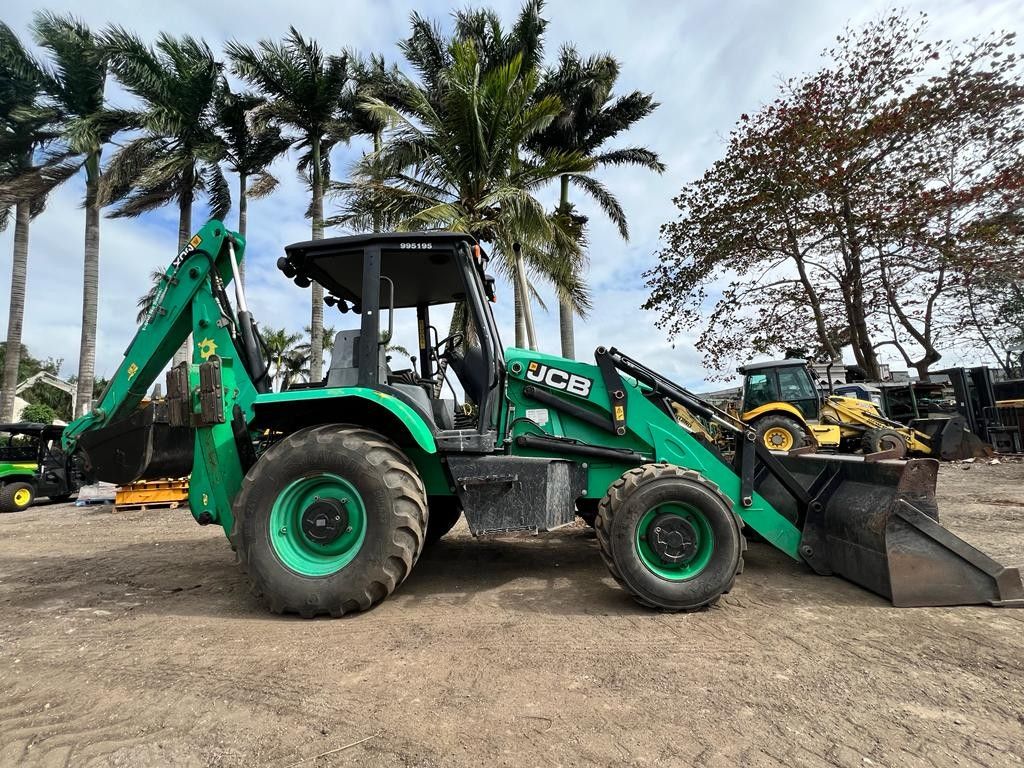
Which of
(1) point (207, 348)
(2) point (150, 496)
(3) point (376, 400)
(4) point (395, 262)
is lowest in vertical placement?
(2) point (150, 496)

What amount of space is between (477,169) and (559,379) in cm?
1042

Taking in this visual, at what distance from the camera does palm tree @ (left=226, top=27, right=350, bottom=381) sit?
53.4 feet

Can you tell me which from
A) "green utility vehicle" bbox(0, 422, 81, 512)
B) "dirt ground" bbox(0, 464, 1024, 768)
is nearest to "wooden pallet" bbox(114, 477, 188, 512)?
"green utility vehicle" bbox(0, 422, 81, 512)

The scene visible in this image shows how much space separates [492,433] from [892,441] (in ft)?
38.7

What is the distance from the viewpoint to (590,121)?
1959 cm

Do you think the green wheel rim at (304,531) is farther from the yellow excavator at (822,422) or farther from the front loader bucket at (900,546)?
the yellow excavator at (822,422)

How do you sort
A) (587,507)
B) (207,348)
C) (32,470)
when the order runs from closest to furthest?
(207,348) → (587,507) → (32,470)

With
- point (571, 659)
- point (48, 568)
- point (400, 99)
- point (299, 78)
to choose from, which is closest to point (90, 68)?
point (299, 78)

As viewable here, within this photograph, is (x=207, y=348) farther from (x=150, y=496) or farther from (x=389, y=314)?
(x=150, y=496)

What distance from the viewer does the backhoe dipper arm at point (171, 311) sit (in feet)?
14.8

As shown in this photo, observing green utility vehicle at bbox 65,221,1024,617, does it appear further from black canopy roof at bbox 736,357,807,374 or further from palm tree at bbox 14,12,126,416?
palm tree at bbox 14,12,126,416

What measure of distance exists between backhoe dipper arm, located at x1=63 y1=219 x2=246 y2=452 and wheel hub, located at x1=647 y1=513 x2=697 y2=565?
11.5ft

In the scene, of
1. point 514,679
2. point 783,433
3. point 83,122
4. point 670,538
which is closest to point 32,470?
point 83,122

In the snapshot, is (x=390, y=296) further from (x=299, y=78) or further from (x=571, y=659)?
(x=299, y=78)
